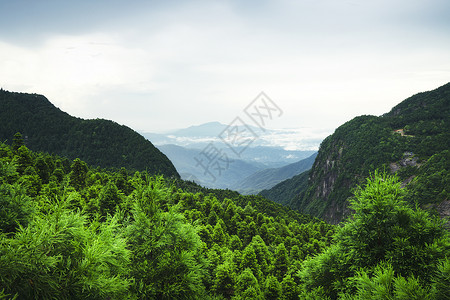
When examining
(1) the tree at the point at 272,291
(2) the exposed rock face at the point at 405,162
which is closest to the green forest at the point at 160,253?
(1) the tree at the point at 272,291

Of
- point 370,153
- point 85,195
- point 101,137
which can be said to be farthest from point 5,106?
point 370,153

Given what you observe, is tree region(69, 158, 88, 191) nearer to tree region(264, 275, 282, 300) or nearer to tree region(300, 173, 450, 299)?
tree region(264, 275, 282, 300)

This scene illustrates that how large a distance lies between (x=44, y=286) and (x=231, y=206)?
47848mm

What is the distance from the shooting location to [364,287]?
12109 mm

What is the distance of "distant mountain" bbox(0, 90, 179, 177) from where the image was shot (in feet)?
529

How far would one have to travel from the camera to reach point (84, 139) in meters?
175

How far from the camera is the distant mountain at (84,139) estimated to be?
529ft

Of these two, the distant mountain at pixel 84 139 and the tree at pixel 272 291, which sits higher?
the distant mountain at pixel 84 139

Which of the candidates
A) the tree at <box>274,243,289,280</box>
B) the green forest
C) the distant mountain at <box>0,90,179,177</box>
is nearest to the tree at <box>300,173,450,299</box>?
the green forest

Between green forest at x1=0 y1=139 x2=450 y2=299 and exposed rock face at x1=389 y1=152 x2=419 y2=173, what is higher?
green forest at x1=0 y1=139 x2=450 y2=299

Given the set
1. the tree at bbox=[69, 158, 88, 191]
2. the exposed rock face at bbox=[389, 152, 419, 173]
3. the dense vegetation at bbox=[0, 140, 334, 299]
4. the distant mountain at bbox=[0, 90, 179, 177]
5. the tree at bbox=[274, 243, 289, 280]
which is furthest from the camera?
the distant mountain at bbox=[0, 90, 179, 177]

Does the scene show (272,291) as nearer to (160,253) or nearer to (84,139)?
(160,253)

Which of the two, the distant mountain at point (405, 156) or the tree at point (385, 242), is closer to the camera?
the tree at point (385, 242)

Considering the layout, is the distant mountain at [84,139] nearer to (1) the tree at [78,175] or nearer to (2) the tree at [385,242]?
(1) the tree at [78,175]
